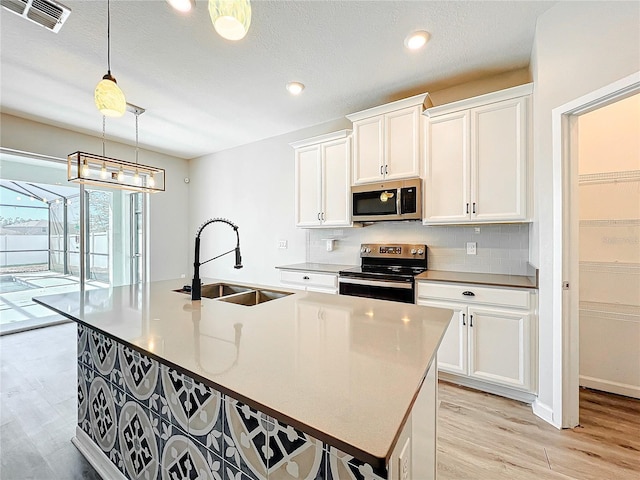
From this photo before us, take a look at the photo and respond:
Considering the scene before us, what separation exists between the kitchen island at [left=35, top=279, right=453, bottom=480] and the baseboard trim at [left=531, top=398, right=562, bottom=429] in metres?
1.33

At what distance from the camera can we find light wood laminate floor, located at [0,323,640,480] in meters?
1.59

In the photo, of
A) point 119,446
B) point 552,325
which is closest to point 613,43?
point 552,325

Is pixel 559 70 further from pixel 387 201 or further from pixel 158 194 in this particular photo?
pixel 158 194

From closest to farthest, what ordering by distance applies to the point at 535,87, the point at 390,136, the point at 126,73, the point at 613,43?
1. the point at 613,43
2. the point at 535,87
3. the point at 126,73
4. the point at 390,136

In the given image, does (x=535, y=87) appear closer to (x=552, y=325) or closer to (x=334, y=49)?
(x=334, y=49)

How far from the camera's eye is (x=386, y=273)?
277cm

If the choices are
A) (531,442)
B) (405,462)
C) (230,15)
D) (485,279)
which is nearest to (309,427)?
(405,462)

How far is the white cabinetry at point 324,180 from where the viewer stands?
3.25m

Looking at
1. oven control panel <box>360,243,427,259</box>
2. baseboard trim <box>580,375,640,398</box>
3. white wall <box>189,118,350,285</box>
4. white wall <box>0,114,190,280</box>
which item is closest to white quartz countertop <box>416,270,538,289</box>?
oven control panel <box>360,243,427,259</box>

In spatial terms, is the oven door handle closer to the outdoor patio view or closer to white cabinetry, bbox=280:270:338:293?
white cabinetry, bbox=280:270:338:293

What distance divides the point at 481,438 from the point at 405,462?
1411mm

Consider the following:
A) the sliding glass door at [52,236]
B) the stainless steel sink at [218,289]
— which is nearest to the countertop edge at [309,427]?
the stainless steel sink at [218,289]

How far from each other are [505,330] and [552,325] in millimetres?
315

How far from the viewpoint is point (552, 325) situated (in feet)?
6.46
